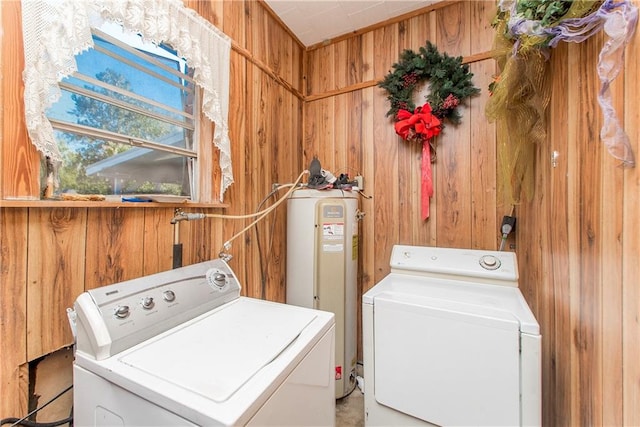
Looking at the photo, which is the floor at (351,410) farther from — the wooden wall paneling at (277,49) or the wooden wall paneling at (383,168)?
the wooden wall paneling at (277,49)

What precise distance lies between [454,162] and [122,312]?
6.85ft

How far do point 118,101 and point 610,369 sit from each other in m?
2.06

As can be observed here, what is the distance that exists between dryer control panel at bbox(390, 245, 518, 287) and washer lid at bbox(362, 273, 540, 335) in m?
0.04

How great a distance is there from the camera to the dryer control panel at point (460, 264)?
145 cm

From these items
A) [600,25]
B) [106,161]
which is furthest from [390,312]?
[106,161]

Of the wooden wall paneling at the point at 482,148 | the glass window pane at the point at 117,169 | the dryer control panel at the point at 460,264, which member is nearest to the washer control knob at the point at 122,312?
the glass window pane at the point at 117,169

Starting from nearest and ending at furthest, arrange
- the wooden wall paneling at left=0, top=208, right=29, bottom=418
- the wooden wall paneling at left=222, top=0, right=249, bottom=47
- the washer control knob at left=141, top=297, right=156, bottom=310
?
the wooden wall paneling at left=0, top=208, right=29, bottom=418, the washer control knob at left=141, top=297, right=156, bottom=310, the wooden wall paneling at left=222, top=0, right=249, bottom=47

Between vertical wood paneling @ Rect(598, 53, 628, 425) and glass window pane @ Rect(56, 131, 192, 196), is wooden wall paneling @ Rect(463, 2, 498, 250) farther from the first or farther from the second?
glass window pane @ Rect(56, 131, 192, 196)

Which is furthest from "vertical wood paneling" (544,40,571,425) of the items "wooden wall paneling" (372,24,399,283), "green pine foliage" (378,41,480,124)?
"wooden wall paneling" (372,24,399,283)

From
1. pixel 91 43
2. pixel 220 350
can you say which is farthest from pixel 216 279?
pixel 91 43

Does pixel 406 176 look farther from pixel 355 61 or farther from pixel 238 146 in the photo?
pixel 238 146

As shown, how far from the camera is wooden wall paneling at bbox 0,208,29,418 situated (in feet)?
2.59

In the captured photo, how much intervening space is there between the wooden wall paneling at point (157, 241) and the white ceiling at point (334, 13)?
68.4 inches

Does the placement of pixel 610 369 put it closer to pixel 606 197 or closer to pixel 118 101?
pixel 606 197
